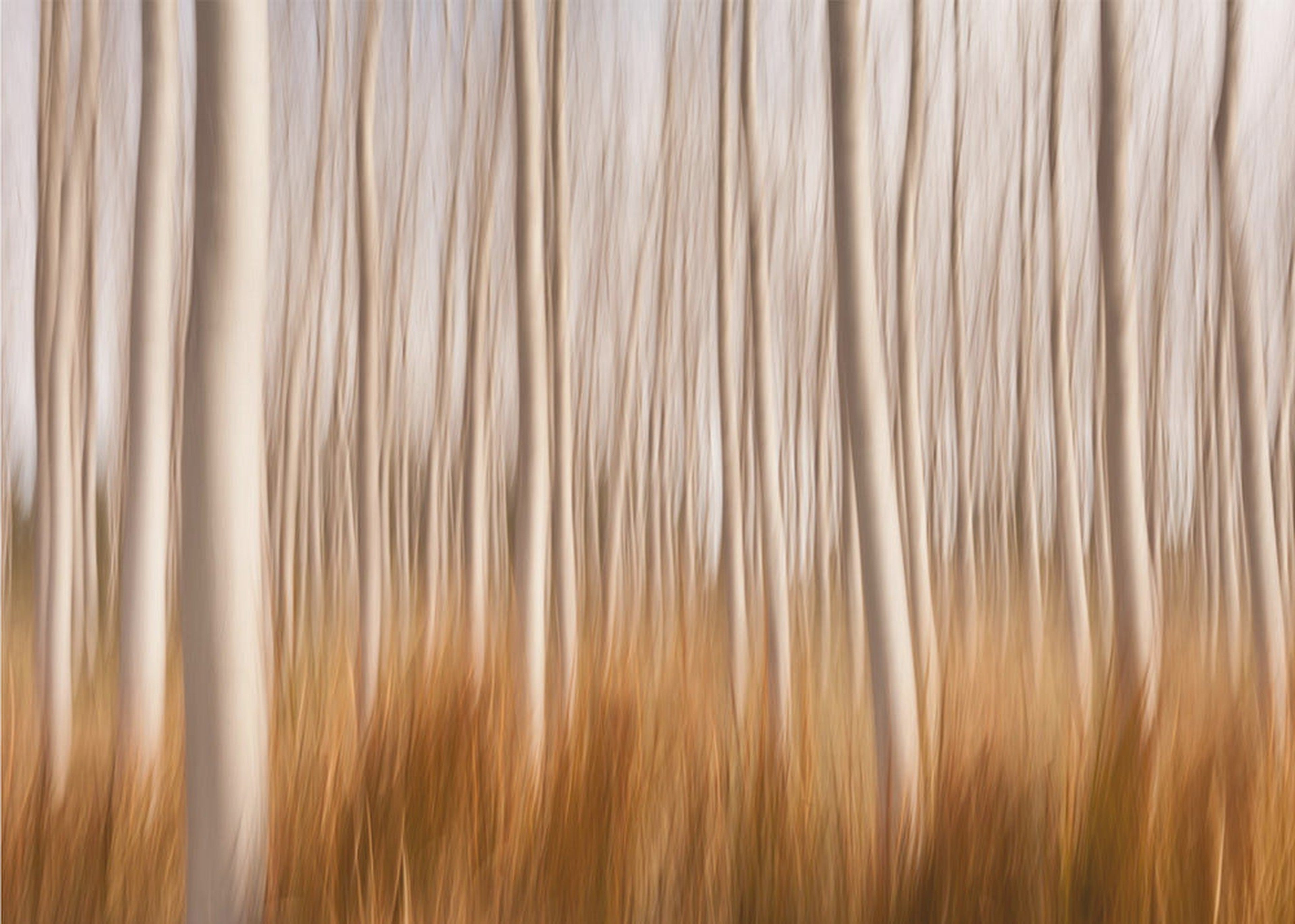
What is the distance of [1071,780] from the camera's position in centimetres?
135

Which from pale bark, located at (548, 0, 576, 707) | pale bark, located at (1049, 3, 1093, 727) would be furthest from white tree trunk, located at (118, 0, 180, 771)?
pale bark, located at (1049, 3, 1093, 727)

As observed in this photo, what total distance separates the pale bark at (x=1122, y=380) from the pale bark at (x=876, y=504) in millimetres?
448

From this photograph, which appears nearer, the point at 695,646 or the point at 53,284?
the point at 695,646

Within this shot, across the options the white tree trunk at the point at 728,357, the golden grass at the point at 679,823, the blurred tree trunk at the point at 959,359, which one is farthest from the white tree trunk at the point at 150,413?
the blurred tree trunk at the point at 959,359

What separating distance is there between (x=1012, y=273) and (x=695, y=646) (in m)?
3.85

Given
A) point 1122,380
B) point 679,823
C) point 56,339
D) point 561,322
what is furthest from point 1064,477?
point 56,339

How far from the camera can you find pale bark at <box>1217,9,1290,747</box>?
2459 mm

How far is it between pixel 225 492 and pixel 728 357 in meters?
2.59

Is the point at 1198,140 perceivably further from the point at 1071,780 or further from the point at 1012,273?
the point at 1071,780

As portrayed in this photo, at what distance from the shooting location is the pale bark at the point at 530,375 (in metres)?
2.32

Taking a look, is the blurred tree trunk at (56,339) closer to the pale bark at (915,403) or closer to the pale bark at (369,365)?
the pale bark at (369,365)

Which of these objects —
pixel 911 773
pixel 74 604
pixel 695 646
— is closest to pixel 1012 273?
pixel 695 646

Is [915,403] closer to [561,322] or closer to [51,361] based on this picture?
[561,322]

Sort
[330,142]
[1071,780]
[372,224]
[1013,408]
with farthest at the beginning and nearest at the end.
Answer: [1013,408]
[330,142]
[372,224]
[1071,780]
